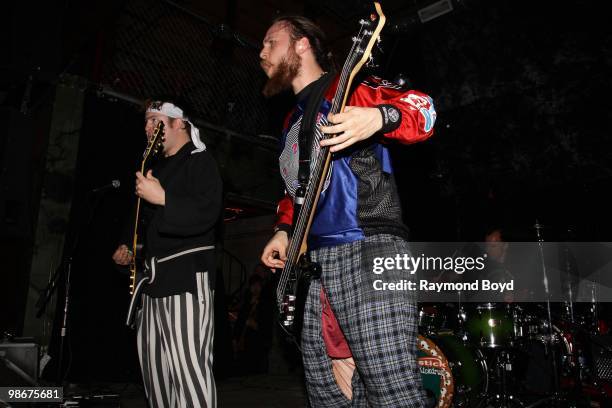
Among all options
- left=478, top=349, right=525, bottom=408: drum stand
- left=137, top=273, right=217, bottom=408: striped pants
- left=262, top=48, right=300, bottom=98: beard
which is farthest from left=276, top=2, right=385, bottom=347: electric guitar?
left=478, top=349, right=525, bottom=408: drum stand

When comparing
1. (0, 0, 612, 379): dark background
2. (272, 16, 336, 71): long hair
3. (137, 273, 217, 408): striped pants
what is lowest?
(137, 273, 217, 408): striped pants

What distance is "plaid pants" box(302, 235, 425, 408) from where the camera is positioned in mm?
1321

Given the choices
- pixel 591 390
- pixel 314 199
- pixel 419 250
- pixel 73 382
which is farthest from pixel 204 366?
pixel 419 250

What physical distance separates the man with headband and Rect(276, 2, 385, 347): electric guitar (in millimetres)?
829

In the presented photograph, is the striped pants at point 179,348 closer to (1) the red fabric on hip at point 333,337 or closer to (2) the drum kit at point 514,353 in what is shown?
(1) the red fabric on hip at point 333,337

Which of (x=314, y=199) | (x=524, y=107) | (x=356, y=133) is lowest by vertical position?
(x=314, y=199)

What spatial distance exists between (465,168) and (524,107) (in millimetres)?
1552

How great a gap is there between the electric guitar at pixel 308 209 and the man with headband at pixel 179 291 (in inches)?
32.7

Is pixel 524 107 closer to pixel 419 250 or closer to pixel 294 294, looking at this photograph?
pixel 419 250

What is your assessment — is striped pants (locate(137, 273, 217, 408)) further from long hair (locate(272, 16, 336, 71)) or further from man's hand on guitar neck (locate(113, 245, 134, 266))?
long hair (locate(272, 16, 336, 71))

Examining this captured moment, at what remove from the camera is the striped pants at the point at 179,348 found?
2.11 metres

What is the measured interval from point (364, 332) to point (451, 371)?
135 inches

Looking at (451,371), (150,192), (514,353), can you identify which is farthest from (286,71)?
(514,353)

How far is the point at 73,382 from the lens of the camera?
5062 millimetres
